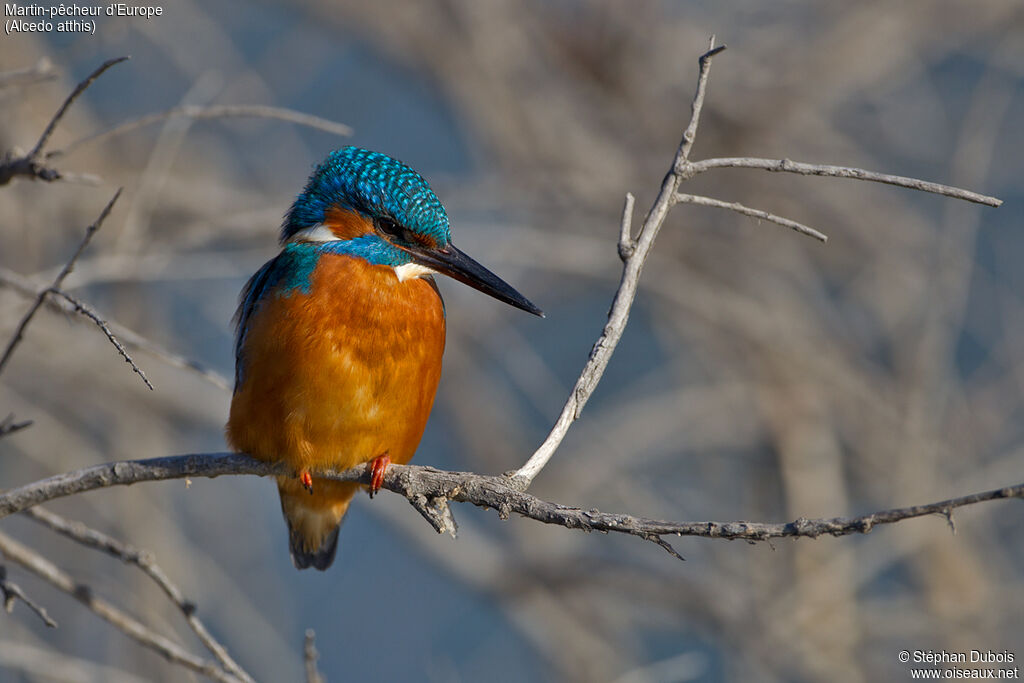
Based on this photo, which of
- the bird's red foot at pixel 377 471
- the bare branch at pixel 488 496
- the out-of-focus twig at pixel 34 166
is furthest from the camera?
the bird's red foot at pixel 377 471

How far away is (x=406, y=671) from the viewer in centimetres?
560

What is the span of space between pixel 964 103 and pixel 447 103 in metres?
2.59

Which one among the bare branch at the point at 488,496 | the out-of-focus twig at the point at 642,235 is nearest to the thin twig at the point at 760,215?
the out-of-focus twig at the point at 642,235

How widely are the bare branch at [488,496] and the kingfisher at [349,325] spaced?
10 cm

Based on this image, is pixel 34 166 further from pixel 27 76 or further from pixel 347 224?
pixel 347 224

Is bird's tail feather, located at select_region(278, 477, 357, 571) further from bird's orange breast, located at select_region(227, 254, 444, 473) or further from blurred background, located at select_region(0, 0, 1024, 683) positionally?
blurred background, located at select_region(0, 0, 1024, 683)

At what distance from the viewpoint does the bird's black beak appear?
2.33m

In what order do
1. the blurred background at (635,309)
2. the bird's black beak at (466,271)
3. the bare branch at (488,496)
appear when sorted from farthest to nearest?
the blurred background at (635,309)
the bird's black beak at (466,271)
the bare branch at (488,496)

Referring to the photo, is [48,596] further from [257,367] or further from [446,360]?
[257,367]

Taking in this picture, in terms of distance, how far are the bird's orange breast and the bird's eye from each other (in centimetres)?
12

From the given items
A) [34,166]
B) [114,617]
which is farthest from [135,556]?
[34,166]

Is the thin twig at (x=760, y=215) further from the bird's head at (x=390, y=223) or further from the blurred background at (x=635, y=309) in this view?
the blurred background at (x=635, y=309)

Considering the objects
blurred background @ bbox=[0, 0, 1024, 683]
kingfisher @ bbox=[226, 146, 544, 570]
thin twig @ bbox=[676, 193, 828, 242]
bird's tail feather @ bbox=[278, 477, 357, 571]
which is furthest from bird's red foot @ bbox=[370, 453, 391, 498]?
blurred background @ bbox=[0, 0, 1024, 683]

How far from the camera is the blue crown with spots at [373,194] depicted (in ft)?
7.91
